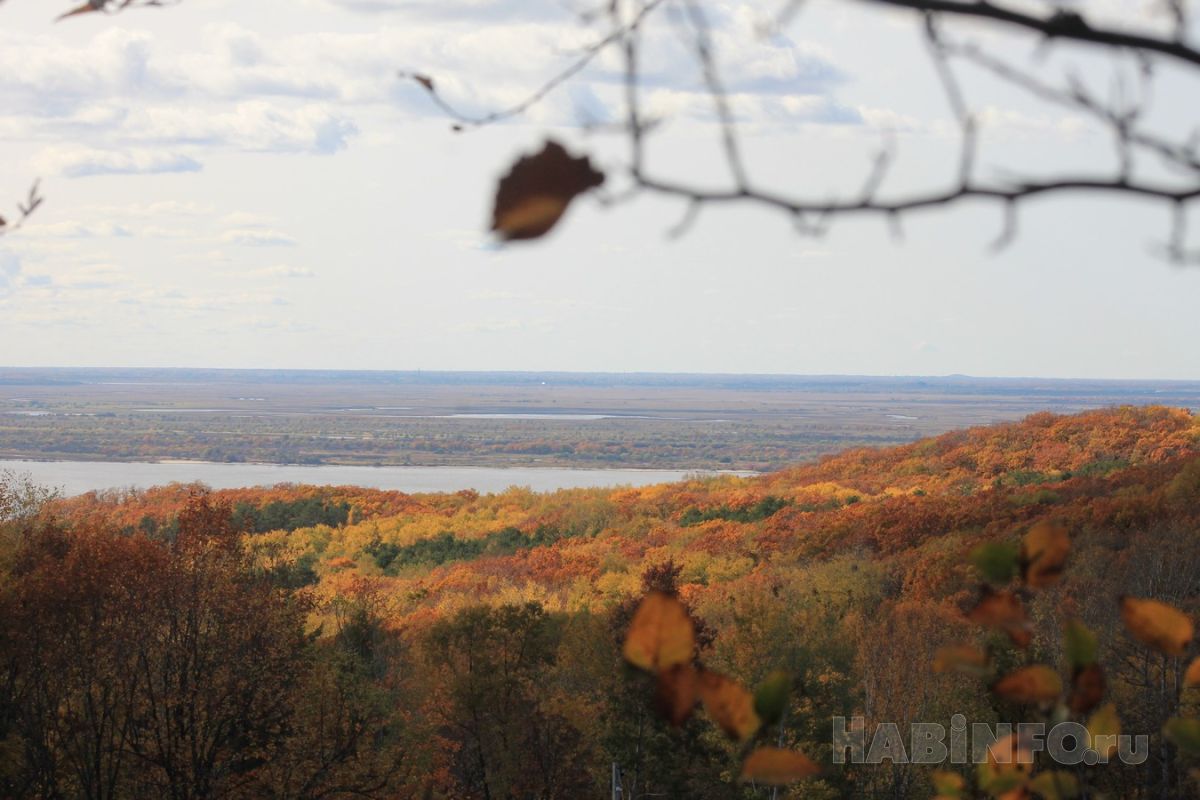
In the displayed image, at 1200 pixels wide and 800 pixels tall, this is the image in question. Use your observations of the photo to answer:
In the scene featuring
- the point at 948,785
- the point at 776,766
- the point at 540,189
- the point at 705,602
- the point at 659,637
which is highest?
the point at 540,189

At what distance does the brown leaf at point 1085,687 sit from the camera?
2.05 meters

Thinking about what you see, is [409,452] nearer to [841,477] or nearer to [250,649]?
[841,477]

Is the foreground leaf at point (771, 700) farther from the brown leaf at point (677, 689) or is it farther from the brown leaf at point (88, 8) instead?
the brown leaf at point (88, 8)

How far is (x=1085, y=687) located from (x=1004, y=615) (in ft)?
0.65

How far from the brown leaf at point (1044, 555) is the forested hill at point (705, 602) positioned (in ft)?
0.30

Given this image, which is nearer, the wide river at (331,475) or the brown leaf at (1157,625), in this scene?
the brown leaf at (1157,625)

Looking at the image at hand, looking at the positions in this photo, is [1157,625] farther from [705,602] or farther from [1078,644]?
[705,602]

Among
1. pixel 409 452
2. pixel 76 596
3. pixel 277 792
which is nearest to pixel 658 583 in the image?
pixel 277 792

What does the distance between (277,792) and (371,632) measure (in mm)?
10022

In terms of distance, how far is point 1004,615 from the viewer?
1997 millimetres

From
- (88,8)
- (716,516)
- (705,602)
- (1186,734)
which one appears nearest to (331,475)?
(716,516)

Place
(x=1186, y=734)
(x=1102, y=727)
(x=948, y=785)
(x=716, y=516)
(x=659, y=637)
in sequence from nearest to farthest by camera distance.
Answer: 1. (x=659, y=637)
2. (x=1186, y=734)
3. (x=1102, y=727)
4. (x=948, y=785)
5. (x=716, y=516)

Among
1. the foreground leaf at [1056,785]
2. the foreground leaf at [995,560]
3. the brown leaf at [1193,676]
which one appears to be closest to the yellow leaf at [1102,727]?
the foreground leaf at [1056,785]

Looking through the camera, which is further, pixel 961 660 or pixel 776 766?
pixel 961 660
